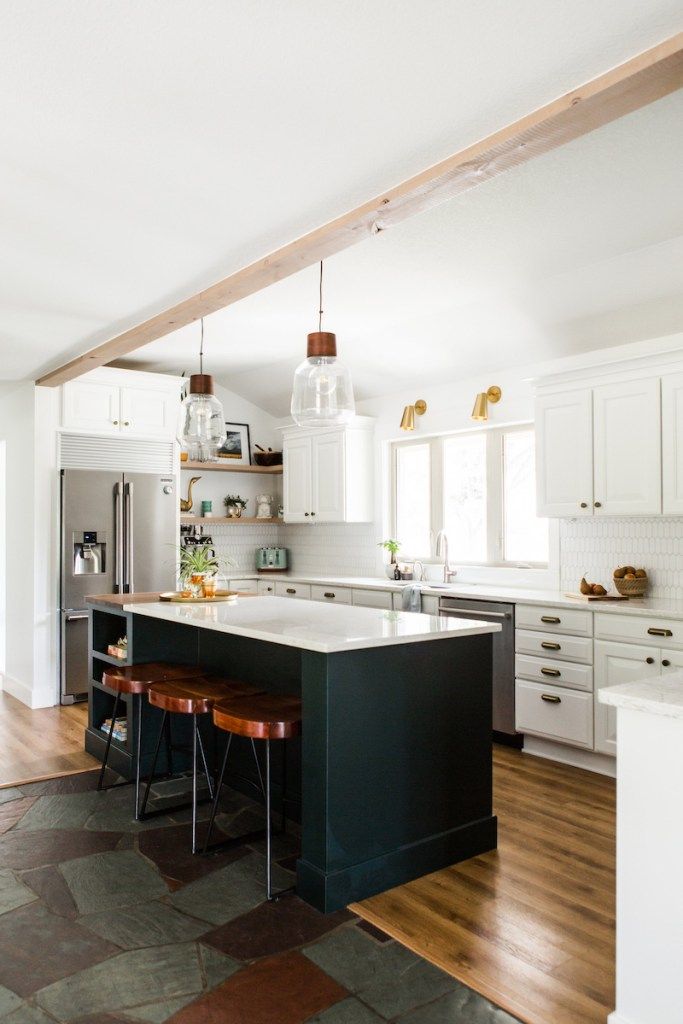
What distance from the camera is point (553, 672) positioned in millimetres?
4312

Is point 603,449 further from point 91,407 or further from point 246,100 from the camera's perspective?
point 91,407

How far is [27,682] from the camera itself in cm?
590

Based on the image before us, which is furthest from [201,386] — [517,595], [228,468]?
[228,468]

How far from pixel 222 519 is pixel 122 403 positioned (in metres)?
1.44

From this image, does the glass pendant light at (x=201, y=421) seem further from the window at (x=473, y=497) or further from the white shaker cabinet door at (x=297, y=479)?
the white shaker cabinet door at (x=297, y=479)

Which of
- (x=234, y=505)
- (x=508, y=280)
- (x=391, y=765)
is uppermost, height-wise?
(x=508, y=280)

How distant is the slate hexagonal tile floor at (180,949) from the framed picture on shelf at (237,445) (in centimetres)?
445

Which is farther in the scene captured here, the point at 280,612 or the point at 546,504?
the point at 546,504

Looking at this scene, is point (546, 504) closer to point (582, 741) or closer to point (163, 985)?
point (582, 741)

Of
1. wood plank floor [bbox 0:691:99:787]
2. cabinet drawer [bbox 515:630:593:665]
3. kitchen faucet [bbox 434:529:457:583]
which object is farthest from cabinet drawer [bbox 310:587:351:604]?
wood plank floor [bbox 0:691:99:787]

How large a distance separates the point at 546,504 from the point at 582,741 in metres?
1.40

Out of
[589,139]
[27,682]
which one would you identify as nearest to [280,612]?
[589,139]

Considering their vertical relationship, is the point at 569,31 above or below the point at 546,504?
above

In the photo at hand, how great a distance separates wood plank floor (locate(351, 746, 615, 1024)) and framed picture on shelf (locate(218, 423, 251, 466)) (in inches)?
178
